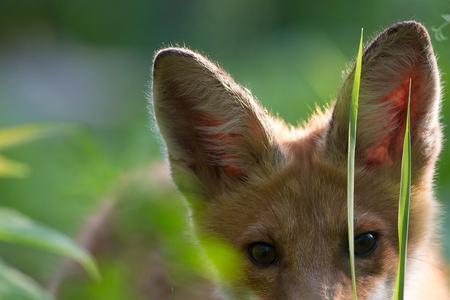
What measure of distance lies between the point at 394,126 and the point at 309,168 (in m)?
0.46

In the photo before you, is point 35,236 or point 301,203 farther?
point 301,203

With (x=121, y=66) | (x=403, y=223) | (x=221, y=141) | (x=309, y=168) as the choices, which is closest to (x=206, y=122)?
(x=221, y=141)

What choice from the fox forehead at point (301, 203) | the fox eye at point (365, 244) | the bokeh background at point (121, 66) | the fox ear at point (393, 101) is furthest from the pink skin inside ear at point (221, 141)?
the bokeh background at point (121, 66)

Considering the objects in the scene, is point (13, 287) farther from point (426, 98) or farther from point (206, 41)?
point (206, 41)

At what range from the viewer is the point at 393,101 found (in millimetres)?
5215

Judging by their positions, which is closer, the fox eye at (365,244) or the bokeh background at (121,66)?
the fox eye at (365,244)

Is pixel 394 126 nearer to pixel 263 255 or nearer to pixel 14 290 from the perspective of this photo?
pixel 263 255

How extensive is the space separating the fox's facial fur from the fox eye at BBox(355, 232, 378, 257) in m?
0.01

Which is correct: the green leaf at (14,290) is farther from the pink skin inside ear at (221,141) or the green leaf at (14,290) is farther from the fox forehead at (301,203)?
the pink skin inside ear at (221,141)

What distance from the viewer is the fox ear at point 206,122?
5.18m

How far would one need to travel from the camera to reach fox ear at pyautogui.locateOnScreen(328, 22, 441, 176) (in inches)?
195

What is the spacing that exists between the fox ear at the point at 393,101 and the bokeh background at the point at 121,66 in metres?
1.63

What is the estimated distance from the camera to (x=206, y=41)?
12.3m

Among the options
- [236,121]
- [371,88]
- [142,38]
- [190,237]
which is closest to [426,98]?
[371,88]
